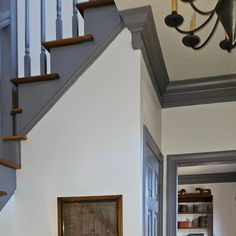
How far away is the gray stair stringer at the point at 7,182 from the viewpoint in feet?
7.02

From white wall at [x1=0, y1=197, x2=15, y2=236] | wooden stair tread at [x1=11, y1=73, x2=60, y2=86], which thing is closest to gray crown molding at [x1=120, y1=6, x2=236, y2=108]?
wooden stair tread at [x1=11, y1=73, x2=60, y2=86]

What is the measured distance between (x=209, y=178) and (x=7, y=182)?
560cm

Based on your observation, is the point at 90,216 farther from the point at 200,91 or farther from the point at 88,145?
the point at 200,91

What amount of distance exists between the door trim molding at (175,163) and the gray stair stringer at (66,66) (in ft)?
4.08

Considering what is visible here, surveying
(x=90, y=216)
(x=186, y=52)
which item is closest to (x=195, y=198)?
(x=186, y=52)

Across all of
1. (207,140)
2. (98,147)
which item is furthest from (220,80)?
(98,147)

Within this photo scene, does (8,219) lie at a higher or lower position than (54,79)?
lower

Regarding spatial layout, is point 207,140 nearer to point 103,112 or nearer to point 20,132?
point 103,112

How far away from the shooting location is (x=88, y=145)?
2.20m

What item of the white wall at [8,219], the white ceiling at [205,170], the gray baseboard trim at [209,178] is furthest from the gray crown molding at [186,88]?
the gray baseboard trim at [209,178]

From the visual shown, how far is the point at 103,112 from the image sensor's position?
2.21m

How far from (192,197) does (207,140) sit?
4644 mm

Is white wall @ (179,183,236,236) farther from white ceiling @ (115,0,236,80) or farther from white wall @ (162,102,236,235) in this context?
white ceiling @ (115,0,236,80)

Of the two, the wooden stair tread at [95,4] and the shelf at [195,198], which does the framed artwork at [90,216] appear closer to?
the wooden stair tread at [95,4]
